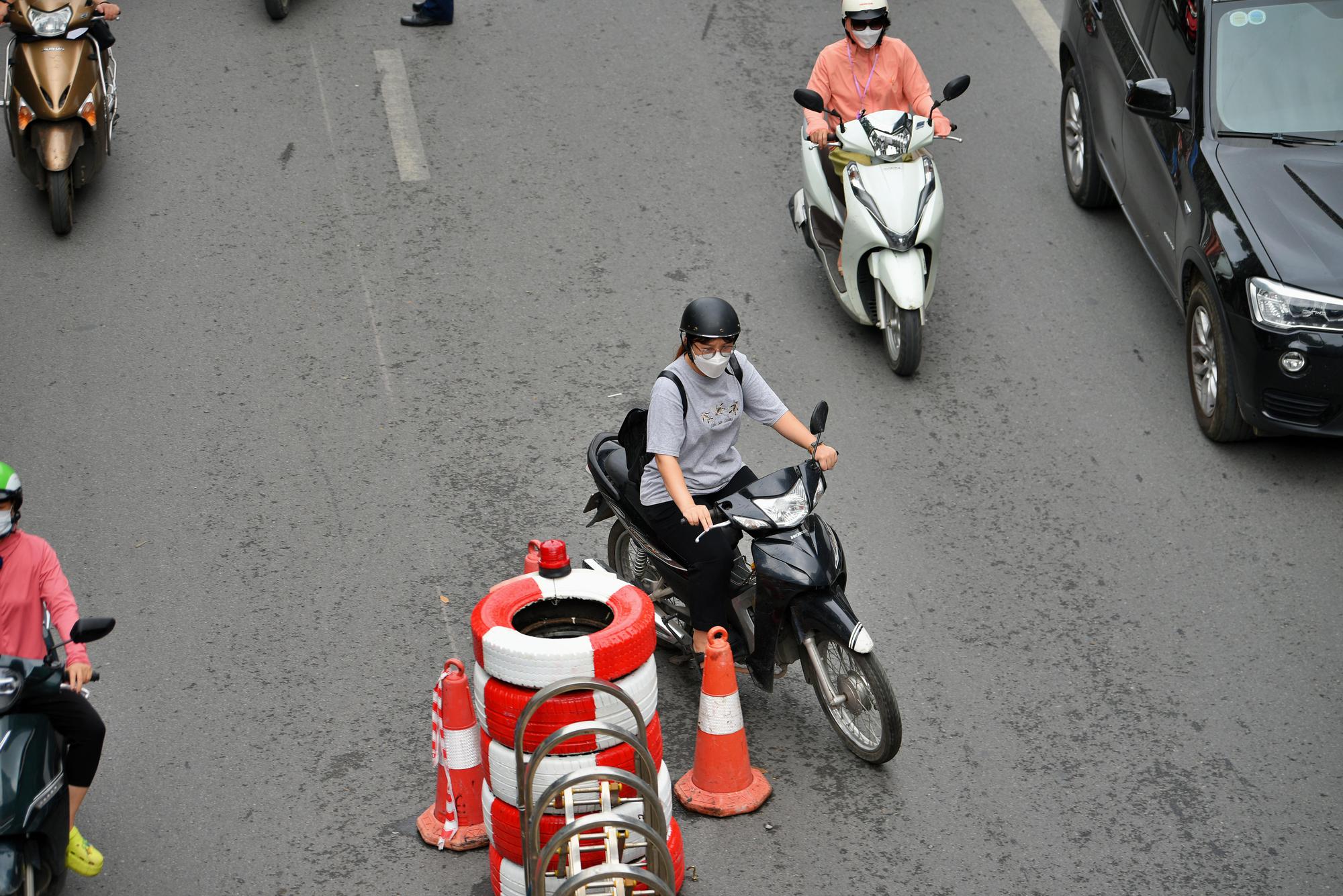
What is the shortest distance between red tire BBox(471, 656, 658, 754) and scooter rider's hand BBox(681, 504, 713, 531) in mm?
832

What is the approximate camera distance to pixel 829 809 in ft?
19.3

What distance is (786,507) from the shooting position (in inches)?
234

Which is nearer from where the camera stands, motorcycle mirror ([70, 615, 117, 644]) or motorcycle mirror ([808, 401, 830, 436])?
motorcycle mirror ([70, 615, 117, 644])

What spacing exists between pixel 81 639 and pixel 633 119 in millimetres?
7241

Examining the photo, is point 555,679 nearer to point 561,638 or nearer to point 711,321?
point 561,638

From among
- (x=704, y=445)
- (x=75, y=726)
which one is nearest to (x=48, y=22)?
(x=704, y=445)

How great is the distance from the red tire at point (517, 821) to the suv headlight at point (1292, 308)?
4.34 m

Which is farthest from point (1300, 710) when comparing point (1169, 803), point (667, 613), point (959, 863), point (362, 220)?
point (362, 220)

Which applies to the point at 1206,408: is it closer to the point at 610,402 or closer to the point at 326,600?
the point at 610,402

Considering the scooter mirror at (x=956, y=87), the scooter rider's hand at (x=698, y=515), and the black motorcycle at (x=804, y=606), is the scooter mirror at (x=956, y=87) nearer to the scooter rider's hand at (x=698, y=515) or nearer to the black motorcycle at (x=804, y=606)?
the black motorcycle at (x=804, y=606)

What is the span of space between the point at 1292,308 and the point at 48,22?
8171 mm

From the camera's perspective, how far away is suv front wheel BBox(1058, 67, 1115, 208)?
1028cm

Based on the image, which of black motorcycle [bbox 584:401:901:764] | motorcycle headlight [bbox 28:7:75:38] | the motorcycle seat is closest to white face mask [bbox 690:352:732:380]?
black motorcycle [bbox 584:401:901:764]

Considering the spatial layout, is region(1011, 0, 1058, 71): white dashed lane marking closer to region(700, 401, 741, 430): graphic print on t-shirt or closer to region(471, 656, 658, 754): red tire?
region(700, 401, 741, 430): graphic print on t-shirt
